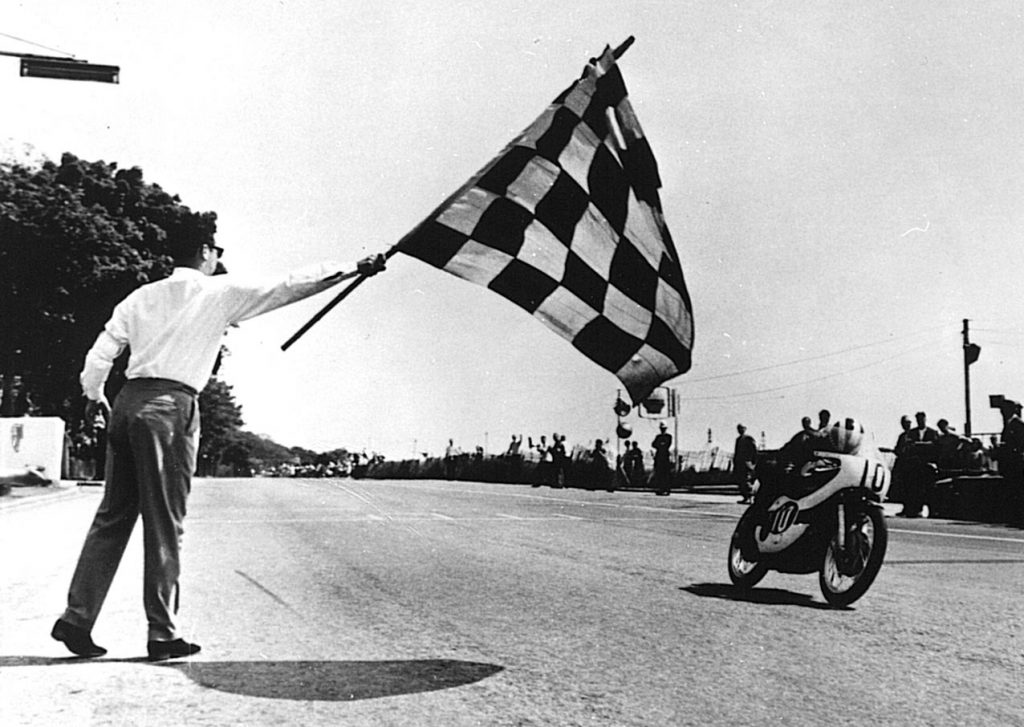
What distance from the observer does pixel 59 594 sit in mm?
7039

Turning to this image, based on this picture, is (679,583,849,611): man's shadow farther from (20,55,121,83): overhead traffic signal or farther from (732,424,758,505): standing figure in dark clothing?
(732,424,758,505): standing figure in dark clothing

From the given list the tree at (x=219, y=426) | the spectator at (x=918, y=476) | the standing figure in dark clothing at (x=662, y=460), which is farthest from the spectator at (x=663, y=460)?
the tree at (x=219, y=426)

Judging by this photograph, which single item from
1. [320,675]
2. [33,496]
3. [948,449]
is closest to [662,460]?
[948,449]

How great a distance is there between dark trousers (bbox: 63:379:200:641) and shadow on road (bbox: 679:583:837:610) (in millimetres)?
3784

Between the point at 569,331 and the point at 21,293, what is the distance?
2838 centimetres

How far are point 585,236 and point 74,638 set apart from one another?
300cm

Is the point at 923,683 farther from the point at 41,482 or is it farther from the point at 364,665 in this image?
the point at 41,482

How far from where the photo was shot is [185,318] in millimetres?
4508

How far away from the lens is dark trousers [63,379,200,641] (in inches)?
172

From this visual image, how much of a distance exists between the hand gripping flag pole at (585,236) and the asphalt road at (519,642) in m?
1.50

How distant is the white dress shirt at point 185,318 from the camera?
4465 millimetres

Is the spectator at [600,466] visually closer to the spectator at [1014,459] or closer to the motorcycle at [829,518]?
the spectator at [1014,459]

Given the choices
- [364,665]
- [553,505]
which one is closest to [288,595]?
[364,665]

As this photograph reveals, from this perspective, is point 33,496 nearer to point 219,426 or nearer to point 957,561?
point 957,561
